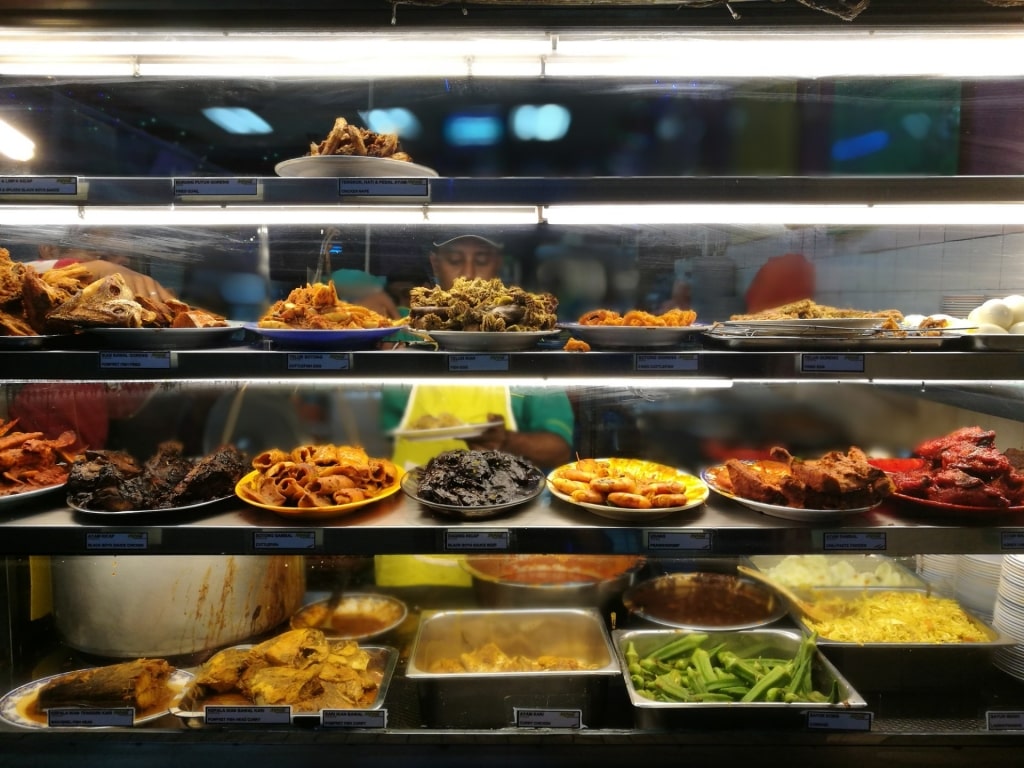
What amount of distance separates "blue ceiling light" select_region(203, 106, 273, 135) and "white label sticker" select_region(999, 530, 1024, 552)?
3.42 m

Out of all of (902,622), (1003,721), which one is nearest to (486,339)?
(902,622)

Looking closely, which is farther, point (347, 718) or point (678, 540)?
point (347, 718)

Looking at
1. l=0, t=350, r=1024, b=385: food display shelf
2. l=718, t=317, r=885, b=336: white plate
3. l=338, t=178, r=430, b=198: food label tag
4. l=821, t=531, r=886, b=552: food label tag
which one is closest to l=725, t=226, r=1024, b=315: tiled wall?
l=718, t=317, r=885, b=336: white plate

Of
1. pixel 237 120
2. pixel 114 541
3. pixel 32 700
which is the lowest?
pixel 32 700

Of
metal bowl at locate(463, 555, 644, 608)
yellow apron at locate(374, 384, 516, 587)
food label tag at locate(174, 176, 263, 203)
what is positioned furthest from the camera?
yellow apron at locate(374, 384, 516, 587)

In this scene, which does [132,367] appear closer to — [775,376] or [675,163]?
[775,376]

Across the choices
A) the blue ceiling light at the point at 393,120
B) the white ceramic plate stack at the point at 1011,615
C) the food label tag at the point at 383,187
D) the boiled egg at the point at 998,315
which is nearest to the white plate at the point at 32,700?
the food label tag at the point at 383,187

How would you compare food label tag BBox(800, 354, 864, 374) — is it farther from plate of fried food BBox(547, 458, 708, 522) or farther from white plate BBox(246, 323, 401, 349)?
white plate BBox(246, 323, 401, 349)

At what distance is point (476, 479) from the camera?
93.5 inches

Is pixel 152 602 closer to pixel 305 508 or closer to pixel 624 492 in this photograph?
pixel 305 508

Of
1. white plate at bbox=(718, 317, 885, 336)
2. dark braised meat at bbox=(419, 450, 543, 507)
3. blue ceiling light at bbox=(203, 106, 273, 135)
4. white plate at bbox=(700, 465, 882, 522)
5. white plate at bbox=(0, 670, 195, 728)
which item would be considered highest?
blue ceiling light at bbox=(203, 106, 273, 135)

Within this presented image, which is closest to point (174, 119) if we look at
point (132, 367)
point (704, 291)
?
point (132, 367)

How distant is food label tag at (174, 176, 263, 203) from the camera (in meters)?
2.12

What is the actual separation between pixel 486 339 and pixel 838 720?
1809 millimetres
